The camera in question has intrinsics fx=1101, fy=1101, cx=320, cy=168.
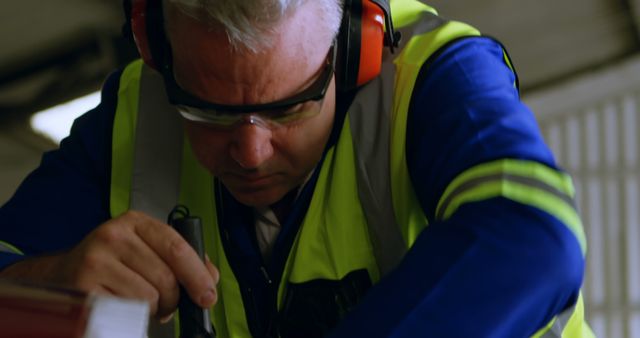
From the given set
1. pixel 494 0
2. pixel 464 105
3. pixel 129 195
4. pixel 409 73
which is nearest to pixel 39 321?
pixel 464 105

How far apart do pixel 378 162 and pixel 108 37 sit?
4.39 meters

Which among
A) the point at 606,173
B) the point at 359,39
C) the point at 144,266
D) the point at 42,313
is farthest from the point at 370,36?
the point at 606,173

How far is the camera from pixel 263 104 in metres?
1.34

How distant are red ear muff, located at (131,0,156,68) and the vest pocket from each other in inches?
14.6

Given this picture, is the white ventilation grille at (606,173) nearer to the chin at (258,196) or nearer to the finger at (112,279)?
the chin at (258,196)

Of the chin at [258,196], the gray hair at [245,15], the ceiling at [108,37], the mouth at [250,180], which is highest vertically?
the gray hair at [245,15]

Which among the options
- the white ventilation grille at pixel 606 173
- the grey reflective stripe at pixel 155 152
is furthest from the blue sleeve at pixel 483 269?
the white ventilation grille at pixel 606 173

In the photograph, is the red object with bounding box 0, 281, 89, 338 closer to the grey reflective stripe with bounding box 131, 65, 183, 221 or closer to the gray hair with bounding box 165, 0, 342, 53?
the gray hair with bounding box 165, 0, 342, 53

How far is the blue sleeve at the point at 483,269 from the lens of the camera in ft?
3.36

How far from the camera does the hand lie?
1126 millimetres

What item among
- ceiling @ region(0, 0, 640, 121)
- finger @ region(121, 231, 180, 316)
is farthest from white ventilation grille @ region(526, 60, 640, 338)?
finger @ region(121, 231, 180, 316)

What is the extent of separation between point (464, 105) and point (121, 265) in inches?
17.0

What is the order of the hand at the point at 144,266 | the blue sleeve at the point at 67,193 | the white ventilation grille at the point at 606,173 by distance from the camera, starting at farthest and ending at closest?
the white ventilation grille at the point at 606,173, the blue sleeve at the point at 67,193, the hand at the point at 144,266

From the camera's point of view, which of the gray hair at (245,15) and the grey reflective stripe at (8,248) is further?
the grey reflective stripe at (8,248)
